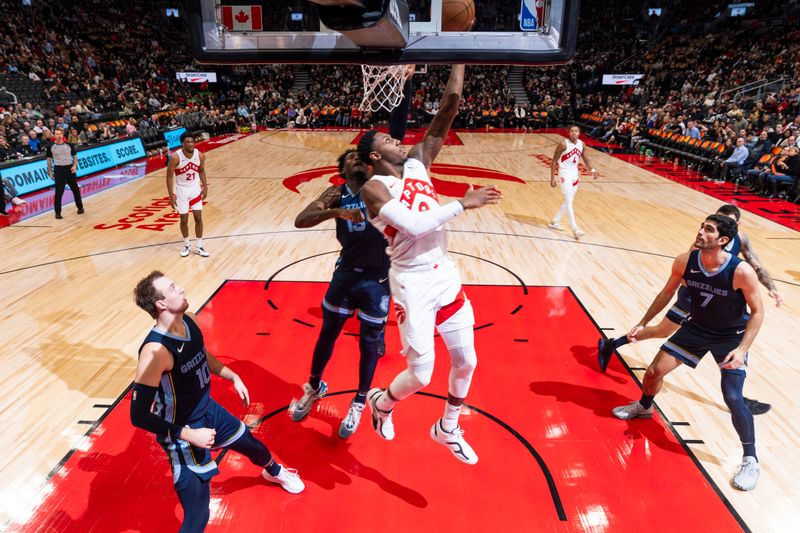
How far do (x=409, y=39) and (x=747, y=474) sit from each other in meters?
3.73

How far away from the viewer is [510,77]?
31750 mm

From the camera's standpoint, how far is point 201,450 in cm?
281

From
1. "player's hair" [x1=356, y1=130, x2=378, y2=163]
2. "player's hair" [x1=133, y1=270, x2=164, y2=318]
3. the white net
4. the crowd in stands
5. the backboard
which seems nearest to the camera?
Answer: "player's hair" [x1=133, y1=270, x2=164, y2=318]

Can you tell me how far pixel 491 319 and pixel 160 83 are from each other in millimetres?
26741

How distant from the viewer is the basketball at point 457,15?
13.3ft

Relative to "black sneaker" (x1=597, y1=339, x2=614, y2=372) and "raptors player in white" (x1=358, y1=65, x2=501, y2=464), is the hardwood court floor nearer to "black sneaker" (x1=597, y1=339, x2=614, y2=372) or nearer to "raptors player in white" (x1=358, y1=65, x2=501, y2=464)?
"black sneaker" (x1=597, y1=339, x2=614, y2=372)

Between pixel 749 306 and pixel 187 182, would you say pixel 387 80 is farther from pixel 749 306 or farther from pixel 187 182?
pixel 749 306

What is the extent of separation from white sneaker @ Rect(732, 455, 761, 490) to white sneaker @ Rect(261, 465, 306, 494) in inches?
113

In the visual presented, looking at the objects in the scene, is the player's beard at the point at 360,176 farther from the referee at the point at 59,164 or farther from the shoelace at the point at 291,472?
the referee at the point at 59,164

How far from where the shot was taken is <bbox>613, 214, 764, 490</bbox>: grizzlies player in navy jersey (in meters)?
3.50

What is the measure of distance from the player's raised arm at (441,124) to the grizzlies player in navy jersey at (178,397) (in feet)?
5.70

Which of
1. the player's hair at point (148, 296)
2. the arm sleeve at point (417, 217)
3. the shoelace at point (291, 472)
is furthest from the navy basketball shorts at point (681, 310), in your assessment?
the player's hair at point (148, 296)

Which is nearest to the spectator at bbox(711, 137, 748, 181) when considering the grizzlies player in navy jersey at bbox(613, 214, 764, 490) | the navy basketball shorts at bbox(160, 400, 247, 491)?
the grizzlies player in navy jersey at bbox(613, 214, 764, 490)

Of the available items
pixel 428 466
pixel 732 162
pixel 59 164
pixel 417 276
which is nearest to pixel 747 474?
pixel 428 466
